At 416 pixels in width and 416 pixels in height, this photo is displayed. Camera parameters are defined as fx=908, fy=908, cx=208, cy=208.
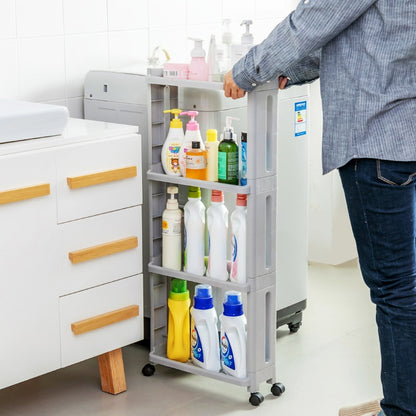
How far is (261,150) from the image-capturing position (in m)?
2.52

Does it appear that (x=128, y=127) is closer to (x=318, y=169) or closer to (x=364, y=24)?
(x=364, y=24)

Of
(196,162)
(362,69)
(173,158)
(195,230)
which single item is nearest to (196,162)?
(196,162)

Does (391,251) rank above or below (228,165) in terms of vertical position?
below

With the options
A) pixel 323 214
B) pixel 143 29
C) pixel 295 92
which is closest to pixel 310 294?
pixel 323 214

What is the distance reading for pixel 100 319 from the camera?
2.60 metres

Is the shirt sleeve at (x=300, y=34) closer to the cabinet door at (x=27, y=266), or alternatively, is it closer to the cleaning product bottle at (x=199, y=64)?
the cleaning product bottle at (x=199, y=64)

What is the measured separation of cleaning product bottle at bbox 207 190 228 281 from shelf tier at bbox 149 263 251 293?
0.07 feet

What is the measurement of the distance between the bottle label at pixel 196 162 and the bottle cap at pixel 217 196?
8 cm

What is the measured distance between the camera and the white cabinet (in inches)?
92.7

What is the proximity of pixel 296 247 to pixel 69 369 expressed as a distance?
0.89 metres

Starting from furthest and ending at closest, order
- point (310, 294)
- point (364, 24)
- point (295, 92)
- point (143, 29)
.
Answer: point (310, 294)
point (143, 29)
point (295, 92)
point (364, 24)

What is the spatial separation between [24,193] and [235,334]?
763 mm

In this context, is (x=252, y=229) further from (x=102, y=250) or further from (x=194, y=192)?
(x=102, y=250)

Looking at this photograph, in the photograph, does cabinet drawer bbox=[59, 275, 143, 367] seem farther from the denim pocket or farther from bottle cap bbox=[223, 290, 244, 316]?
the denim pocket
